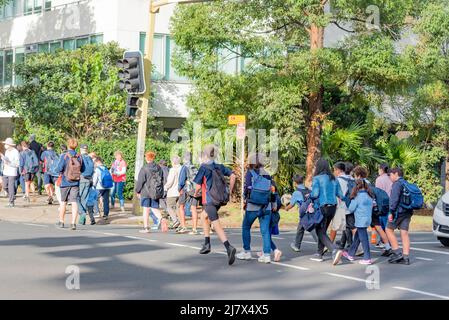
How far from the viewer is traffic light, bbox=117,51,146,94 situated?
22.6 m

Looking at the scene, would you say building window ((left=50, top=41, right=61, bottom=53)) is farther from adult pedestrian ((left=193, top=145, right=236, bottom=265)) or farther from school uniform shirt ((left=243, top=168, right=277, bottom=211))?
school uniform shirt ((left=243, top=168, right=277, bottom=211))

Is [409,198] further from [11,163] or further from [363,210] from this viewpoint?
[11,163]

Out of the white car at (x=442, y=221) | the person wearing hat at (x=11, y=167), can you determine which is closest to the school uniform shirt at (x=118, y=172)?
the person wearing hat at (x=11, y=167)

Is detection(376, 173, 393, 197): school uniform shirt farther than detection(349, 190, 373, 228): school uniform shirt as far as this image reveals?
Yes

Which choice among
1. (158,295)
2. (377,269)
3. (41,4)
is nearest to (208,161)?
(377,269)

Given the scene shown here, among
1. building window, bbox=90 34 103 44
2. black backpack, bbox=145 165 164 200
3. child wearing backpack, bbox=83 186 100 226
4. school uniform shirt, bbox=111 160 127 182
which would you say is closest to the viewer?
black backpack, bbox=145 165 164 200

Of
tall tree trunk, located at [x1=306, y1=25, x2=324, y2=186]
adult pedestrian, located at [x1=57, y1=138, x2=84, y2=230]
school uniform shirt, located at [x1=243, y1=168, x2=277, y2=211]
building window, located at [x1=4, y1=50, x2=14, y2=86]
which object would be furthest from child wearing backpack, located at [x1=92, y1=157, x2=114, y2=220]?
building window, located at [x1=4, y1=50, x2=14, y2=86]

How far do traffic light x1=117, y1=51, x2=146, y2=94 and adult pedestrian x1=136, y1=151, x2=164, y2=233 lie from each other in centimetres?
320

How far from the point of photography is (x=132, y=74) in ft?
74.6

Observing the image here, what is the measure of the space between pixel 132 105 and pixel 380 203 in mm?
8773

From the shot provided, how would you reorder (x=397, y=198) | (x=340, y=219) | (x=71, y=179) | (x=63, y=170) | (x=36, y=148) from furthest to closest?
(x=36, y=148) → (x=63, y=170) → (x=71, y=179) → (x=340, y=219) → (x=397, y=198)

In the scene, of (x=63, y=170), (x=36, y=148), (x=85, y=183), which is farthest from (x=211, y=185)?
(x=36, y=148)

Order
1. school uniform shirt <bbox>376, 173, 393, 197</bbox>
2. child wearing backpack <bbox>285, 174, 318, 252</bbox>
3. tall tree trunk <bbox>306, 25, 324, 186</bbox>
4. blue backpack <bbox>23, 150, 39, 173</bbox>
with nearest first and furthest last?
1. child wearing backpack <bbox>285, 174, 318, 252</bbox>
2. school uniform shirt <bbox>376, 173, 393, 197</bbox>
3. blue backpack <bbox>23, 150, 39, 173</bbox>
4. tall tree trunk <bbox>306, 25, 324, 186</bbox>
